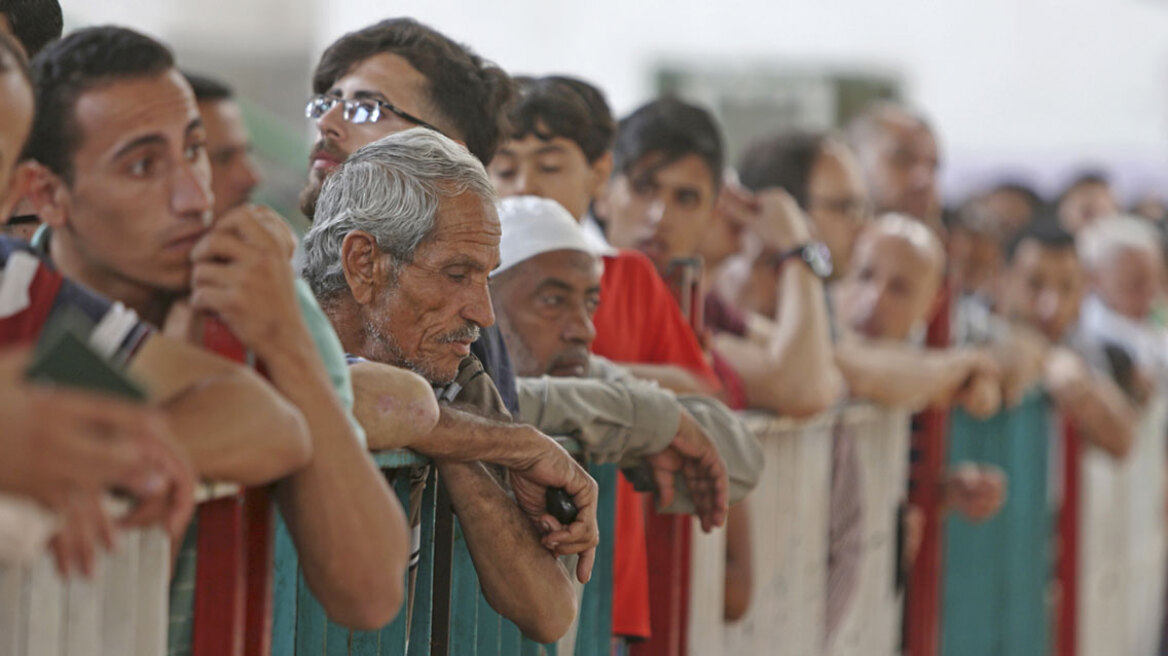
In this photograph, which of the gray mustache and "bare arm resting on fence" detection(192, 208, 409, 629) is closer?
"bare arm resting on fence" detection(192, 208, 409, 629)

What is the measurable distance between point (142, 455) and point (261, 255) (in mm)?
517

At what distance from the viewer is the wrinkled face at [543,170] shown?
2.97m

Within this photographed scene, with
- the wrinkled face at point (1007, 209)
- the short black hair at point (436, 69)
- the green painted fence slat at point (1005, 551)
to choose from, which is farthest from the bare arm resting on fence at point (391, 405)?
the wrinkled face at point (1007, 209)

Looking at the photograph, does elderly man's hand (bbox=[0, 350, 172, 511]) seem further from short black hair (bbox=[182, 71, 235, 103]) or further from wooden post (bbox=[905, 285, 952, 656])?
wooden post (bbox=[905, 285, 952, 656])

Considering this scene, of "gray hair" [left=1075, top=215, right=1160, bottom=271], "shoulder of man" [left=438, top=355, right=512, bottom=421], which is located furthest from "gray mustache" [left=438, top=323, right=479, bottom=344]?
"gray hair" [left=1075, top=215, right=1160, bottom=271]

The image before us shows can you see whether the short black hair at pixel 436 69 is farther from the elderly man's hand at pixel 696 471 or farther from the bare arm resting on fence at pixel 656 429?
the elderly man's hand at pixel 696 471

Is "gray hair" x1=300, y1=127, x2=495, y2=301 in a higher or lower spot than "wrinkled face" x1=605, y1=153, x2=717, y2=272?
lower

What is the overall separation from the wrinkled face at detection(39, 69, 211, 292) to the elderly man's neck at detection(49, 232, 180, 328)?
0.04 ft

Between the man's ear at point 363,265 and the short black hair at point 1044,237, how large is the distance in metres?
4.90

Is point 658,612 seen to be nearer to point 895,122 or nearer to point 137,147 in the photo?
point 137,147

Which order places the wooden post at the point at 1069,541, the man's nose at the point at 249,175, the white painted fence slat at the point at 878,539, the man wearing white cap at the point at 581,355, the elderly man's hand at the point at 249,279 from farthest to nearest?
the wooden post at the point at 1069,541 < the white painted fence slat at the point at 878,539 < the man's nose at the point at 249,175 < the man wearing white cap at the point at 581,355 < the elderly man's hand at the point at 249,279

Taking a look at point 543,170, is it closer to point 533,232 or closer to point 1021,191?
point 533,232

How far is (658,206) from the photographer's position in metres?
3.64

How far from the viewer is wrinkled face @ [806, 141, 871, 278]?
4746 millimetres
